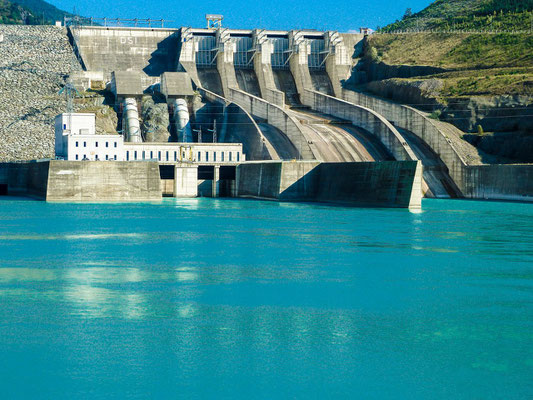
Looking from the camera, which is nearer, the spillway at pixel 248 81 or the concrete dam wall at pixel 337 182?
the concrete dam wall at pixel 337 182

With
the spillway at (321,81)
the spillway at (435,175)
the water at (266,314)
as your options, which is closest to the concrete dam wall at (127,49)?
the spillway at (321,81)

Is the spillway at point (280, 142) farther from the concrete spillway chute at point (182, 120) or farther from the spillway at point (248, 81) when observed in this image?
the spillway at point (248, 81)

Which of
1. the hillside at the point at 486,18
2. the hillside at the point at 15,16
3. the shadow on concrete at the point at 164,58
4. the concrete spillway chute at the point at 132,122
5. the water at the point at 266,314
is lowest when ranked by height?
the water at the point at 266,314

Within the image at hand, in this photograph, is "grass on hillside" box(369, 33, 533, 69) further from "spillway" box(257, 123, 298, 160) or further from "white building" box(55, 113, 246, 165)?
"white building" box(55, 113, 246, 165)

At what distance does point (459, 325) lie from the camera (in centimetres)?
1700

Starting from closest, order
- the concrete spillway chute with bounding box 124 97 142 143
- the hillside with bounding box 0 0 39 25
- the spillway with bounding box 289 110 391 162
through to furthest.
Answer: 1. the spillway with bounding box 289 110 391 162
2. the concrete spillway chute with bounding box 124 97 142 143
3. the hillside with bounding box 0 0 39 25

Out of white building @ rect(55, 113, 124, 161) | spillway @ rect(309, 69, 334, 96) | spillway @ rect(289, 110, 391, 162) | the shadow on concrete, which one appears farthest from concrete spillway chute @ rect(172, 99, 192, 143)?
spillway @ rect(309, 69, 334, 96)

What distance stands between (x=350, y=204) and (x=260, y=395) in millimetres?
42872

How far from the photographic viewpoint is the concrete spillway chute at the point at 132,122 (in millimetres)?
68688

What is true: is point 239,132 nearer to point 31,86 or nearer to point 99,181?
point 99,181

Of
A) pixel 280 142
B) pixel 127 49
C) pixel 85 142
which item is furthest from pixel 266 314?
pixel 127 49

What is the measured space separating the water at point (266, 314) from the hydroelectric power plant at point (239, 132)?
2092 cm

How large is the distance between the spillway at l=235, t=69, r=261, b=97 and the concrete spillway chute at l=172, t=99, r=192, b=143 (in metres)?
9.87

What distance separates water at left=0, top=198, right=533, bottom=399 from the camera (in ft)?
43.4
